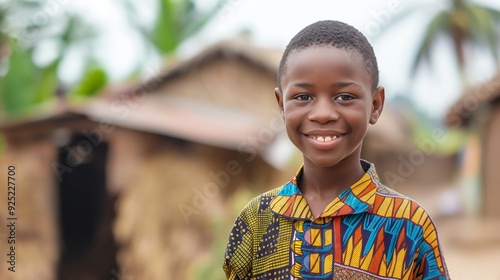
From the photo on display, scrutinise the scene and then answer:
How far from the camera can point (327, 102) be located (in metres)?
1.81

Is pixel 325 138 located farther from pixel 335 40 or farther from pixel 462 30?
pixel 462 30

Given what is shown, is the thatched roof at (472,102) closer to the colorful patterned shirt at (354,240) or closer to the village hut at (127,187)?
the village hut at (127,187)

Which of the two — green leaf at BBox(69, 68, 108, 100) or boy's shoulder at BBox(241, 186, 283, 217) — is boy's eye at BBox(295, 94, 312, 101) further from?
green leaf at BBox(69, 68, 108, 100)

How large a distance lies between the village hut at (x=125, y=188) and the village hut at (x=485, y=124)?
4396 mm

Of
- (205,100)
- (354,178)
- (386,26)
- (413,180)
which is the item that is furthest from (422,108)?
(354,178)

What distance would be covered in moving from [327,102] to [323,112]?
3 centimetres

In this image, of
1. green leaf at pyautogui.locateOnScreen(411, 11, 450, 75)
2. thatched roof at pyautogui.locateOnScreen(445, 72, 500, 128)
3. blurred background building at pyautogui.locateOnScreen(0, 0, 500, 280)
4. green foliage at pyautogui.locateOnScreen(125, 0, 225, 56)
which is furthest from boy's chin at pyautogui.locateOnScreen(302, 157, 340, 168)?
green leaf at pyautogui.locateOnScreen(411, 11, 450, 75)

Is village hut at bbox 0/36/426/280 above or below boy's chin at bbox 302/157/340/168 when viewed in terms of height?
above

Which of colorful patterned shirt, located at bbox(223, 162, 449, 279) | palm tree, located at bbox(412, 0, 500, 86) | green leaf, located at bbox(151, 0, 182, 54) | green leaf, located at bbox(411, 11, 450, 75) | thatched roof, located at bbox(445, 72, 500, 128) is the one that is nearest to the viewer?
colorful patterned shirt, located at bbox(223, 162, 449, 279)

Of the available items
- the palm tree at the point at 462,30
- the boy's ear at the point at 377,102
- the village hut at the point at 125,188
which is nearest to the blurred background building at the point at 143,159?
the village hut at the point at 125,188

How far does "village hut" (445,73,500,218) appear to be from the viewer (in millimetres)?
10680

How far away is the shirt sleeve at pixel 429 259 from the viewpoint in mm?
1817

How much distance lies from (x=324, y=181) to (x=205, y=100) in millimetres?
8721

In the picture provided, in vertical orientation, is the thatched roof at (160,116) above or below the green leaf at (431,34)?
below
